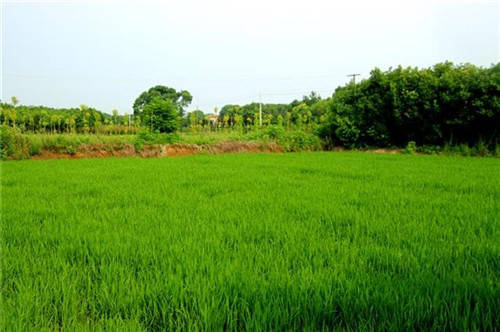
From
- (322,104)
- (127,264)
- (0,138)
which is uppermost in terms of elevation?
(322,104)

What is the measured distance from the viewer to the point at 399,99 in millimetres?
12977

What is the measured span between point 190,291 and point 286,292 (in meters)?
0.48

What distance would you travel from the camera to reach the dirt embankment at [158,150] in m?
11.1

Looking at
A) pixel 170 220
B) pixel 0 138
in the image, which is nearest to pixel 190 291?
pixel 170 220

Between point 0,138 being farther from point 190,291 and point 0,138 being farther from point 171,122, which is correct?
point 190,291

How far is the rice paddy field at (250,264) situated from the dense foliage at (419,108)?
10668mm

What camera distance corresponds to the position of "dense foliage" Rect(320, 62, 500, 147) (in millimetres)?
11227

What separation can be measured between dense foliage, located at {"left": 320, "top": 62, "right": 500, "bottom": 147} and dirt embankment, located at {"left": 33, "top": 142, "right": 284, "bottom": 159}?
14.3 ft

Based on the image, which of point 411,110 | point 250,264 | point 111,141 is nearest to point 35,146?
point 111,141

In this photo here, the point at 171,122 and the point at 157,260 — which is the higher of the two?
the point at 171,122

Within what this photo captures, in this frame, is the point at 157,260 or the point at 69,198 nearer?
the point at 157,260

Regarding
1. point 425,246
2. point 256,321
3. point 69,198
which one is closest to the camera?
point 256,321

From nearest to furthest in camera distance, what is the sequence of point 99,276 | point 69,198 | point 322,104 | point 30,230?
point 99,276
point 30,230
point 69,198
point 322,104

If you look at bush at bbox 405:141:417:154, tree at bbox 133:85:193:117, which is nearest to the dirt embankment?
bush at bbox 405:141:417:154
